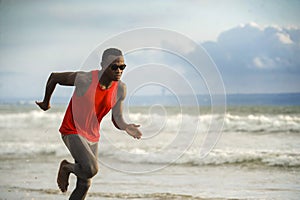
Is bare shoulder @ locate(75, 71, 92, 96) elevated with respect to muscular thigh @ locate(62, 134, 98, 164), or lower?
elevated

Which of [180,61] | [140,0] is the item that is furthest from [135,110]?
[180,61]

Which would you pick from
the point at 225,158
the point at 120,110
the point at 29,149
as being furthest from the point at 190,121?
the point at 120,110

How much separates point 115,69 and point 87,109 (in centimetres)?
36

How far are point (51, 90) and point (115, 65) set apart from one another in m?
0.52

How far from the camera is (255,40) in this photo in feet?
58.1

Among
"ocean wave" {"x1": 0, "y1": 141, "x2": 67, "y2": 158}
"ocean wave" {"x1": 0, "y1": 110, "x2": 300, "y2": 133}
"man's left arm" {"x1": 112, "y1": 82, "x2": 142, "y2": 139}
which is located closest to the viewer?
"man's left arm" {"x1": 112, "y1": 82, "x2": 142, "y2": 139}

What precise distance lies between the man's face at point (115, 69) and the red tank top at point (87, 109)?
0.32 feet

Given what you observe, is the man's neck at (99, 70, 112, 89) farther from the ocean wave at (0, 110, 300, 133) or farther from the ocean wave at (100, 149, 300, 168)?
the ocean wave at (0, 110, 300, 133)

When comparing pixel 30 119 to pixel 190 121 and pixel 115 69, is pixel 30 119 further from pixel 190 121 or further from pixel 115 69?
pixel 115 69

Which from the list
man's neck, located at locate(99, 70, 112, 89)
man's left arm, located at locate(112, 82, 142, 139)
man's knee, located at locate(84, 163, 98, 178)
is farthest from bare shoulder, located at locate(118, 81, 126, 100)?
man's knee, located at locate(84, 163, 98, 178)

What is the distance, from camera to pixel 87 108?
4.05 metres

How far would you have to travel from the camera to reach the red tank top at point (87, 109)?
402cm

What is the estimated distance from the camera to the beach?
6.52 m

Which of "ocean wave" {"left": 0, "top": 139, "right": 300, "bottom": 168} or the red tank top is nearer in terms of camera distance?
the red tank top
